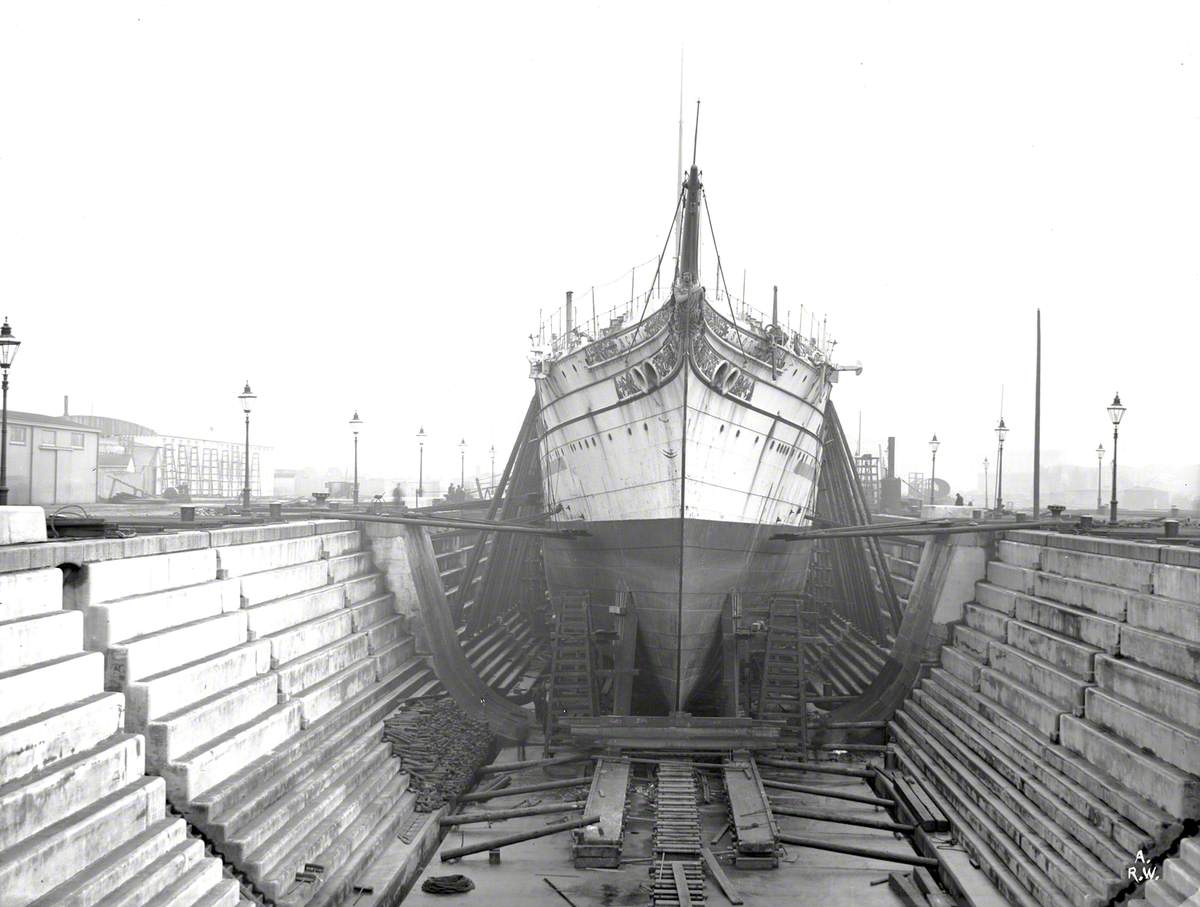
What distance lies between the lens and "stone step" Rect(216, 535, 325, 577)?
987cm

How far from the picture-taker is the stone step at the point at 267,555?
388 inches

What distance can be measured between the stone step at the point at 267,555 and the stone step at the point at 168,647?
0.58 metres

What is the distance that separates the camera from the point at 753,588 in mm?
15180

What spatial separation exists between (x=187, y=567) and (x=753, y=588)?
29.3 ft

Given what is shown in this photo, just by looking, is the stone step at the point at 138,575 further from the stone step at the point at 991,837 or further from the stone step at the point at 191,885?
the stone step at the point at 991,837

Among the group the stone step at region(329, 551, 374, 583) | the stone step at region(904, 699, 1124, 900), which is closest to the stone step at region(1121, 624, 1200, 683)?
the stone step at region(904, 699, 1124, 900)

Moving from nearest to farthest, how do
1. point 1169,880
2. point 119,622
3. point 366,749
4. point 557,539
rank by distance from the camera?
point 1169,880
point 119,622
point 366,749
point 557,539

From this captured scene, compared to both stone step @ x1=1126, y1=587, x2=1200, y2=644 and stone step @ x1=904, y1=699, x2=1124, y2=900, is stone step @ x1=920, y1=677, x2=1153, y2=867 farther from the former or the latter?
stone step @ x1=1126, y1=587, x2=1200, y2=644

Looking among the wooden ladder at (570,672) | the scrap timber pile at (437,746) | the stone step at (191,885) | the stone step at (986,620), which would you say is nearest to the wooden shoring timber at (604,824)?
the wooden ladder at (570,672)

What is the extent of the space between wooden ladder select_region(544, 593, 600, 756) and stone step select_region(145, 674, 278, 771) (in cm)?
472

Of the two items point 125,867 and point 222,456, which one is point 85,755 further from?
point 222,456

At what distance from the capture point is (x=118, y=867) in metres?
5.92

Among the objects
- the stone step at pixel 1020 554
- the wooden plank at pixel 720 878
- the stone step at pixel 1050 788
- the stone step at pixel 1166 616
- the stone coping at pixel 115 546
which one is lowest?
the wooden plank at pixel 720 878

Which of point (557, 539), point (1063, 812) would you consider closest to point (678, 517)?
point (557, 539)
